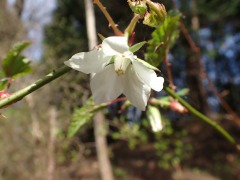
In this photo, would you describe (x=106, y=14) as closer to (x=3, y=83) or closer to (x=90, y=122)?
(x=3, y=83)

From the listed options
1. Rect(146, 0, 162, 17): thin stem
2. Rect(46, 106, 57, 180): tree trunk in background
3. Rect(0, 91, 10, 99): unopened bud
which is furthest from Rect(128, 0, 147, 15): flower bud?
Rect(46, 106, 57, 180): tree trunk in background

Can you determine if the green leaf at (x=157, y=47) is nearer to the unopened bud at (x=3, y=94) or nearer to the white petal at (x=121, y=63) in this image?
the white petal at (x=121, y=63)

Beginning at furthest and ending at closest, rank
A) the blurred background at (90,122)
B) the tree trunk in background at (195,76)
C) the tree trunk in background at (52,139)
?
the tree trunk in background at (195,76)
the blurred background at (90,122)
the tree trunk in background at (52,139)

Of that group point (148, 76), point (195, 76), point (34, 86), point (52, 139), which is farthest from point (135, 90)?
point (195, 76)

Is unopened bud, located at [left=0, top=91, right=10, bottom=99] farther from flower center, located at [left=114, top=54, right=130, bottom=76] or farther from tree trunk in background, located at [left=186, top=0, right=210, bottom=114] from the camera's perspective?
tree trunk in background, located at [left=186, top=0, right=210, bottom=114]

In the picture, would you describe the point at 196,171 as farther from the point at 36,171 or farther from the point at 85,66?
the point at 85,66

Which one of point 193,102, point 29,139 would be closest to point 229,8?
point 29,139

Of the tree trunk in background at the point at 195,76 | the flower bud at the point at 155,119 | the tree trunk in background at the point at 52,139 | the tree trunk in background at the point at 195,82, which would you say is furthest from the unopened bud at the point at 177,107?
the tree trunk in background at the point at 195,82
